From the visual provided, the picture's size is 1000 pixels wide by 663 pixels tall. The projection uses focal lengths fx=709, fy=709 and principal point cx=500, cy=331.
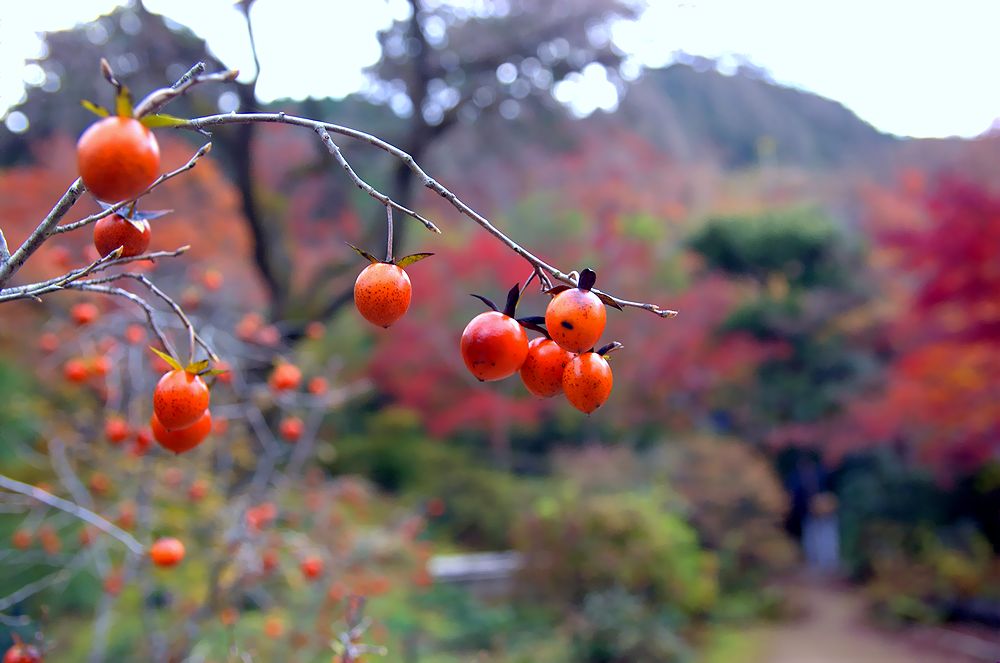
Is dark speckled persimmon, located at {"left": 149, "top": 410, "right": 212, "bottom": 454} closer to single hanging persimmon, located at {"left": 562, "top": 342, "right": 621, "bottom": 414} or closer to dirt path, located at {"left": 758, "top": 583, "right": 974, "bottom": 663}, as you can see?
single hanging persimmon, located at {"left": 562, "top": 342, "right": 621, "bottom": 414}

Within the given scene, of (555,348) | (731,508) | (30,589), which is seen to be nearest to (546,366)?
(555,348)

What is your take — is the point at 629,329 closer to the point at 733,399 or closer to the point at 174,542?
the point at 733,399

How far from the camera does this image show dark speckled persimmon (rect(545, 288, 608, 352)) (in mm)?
700

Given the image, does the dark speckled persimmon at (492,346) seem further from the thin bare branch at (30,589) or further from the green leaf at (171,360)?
the thin bare branch at (30,589)

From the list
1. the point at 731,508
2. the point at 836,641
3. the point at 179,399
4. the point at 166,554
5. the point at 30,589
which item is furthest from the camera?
the point at 731,508

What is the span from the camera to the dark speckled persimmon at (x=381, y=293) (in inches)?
27.8

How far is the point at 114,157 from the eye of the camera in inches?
20.8

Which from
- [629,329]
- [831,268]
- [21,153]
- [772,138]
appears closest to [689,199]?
[831,268]

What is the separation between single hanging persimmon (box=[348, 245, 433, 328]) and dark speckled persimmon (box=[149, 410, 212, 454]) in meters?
0.29

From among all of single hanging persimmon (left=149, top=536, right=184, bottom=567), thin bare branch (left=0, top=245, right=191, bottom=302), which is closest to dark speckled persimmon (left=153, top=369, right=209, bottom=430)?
thin bare branch (left=0, top=245, right=191, bottom=302)

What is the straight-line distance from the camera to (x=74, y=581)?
391cm

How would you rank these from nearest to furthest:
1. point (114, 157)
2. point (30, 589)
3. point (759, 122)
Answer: point (114, 157) < point (30, 589) < point (759, 122)

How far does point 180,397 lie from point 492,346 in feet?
1.12

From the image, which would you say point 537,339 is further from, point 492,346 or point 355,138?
point 355,138
